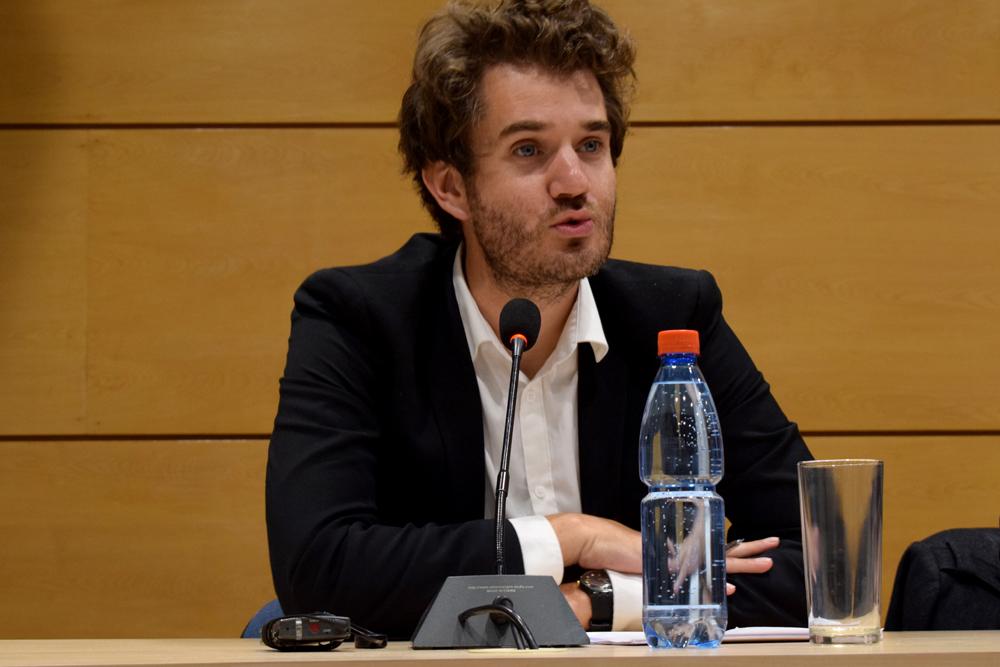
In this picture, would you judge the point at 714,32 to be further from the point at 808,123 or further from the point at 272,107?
the point at 272,107

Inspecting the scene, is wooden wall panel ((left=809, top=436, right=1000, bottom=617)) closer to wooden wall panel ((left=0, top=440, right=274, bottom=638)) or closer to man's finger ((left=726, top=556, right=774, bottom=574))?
man's finger ((left=726, top=556, right=774, bottom=574))

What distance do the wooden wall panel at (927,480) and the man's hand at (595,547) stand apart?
1370 mm

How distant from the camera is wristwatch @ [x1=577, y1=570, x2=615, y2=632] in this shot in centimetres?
159

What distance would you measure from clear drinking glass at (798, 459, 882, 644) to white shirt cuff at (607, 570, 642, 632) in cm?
45

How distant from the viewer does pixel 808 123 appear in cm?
300

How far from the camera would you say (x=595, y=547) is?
66.4 inches

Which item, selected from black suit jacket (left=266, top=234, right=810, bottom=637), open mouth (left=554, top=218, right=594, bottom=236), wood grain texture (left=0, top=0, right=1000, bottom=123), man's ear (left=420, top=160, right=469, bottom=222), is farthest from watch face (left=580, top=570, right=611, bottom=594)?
wood grain texture (left=0, top=0, right=1000, bottom=123)

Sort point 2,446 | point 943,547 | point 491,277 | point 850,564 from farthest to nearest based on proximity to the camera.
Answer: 1. point 2,446
2. point 491,277
3. point 943,547
4. point 850,564

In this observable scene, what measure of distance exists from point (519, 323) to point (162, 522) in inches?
69.1

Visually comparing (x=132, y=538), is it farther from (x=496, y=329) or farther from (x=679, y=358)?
(x=679, y=358)

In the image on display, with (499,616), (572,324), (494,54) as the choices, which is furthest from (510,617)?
(494,54)

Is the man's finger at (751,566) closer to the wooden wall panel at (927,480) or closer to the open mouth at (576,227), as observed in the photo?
the open mouth at (576,227)

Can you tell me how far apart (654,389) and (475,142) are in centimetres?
97

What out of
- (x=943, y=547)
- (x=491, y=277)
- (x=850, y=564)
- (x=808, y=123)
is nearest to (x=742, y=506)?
(x=943, y=547)
